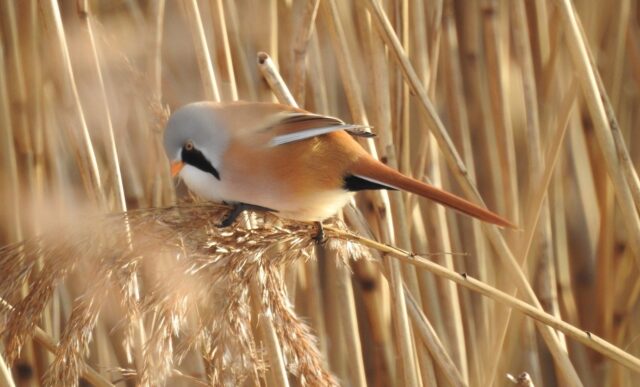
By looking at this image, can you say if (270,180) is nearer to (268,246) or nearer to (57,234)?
(268,246)

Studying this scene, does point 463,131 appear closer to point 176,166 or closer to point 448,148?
point 448,148

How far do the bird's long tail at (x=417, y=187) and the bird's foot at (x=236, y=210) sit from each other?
6.2 inches

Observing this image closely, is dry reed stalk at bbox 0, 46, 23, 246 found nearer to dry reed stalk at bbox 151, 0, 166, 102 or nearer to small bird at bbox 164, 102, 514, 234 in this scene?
dry reed stalk at bbox 151, 0, 166, 102

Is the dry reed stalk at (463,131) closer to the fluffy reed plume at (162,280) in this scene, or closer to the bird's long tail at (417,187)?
the bird's long tail at (417,187)

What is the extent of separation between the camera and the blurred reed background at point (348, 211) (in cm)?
114

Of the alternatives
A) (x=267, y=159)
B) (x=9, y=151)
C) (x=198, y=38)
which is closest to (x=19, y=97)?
(x=9, y=151)

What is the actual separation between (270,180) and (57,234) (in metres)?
0.35

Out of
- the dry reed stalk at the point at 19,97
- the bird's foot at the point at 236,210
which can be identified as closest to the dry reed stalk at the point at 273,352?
the bird's foot at the point at 236,210

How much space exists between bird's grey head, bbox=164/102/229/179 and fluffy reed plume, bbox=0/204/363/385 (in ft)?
0.64

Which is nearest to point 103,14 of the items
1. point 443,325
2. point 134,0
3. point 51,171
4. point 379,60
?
point 134,0

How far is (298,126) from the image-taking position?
1368 mm

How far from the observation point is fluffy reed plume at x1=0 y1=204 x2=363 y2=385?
110 cm

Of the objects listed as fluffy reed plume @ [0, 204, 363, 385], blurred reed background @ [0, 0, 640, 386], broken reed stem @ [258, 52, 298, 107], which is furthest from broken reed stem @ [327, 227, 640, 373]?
broken reed stem @ [258, 52, 298, 107]

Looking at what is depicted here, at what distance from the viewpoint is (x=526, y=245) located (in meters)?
1.63
